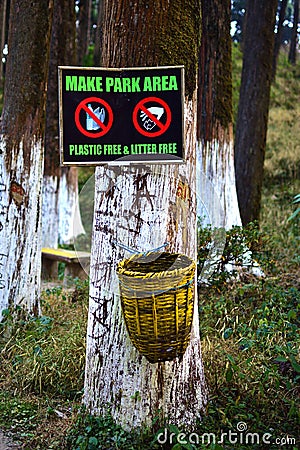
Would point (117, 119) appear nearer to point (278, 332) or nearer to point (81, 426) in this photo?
point (81, 426)

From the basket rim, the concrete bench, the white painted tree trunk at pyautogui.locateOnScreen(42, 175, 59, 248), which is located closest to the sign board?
the basket rim

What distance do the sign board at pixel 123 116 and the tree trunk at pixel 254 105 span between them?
23.1ft

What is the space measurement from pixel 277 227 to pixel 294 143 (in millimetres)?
7832

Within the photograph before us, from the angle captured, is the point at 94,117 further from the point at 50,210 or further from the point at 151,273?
the point at 50,210

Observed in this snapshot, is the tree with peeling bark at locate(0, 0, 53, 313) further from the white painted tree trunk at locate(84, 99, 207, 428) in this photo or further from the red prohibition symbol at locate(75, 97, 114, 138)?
the red prohibition symbol at locate(75, 97, 114, 138)

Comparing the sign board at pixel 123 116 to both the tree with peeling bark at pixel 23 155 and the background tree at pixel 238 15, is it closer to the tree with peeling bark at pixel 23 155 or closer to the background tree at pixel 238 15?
the tree with peeling bark at pixel 23 155

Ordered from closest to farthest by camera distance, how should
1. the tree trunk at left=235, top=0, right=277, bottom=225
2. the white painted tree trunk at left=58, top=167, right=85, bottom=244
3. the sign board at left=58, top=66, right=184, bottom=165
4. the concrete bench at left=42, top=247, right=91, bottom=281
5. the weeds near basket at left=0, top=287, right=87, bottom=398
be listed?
the sign board at left=58, top=66, right=184, bottom=165 → the weeds near basket at left=0, top=287, right=87, bottom=398 → the concrete bench at left=42, top=247, right=91, bottom=281 → the tree trunk at left=235, top=0, right=277, bottom=225 → the white painted tree trunk at left=58, top=167, right=85, bottom=244

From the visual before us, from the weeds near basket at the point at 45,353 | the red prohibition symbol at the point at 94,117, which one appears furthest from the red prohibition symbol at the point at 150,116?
the weeds near basket at the point at 45,353

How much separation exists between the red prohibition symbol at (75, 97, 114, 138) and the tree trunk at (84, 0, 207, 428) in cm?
35

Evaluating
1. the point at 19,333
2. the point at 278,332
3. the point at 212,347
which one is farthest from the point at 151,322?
the point at 19,333

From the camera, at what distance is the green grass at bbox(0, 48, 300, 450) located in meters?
4.22

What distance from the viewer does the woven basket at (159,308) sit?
10.8 ft

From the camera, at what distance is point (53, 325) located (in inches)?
253

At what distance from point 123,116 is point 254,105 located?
748 centimetres
